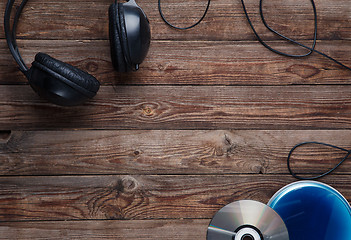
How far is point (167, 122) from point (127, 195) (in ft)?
0.84

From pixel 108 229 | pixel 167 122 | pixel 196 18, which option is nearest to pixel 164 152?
pixel 167 122

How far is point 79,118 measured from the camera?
944 millimetres

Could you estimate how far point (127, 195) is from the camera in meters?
0.96

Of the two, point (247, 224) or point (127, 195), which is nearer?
point (247, 224)

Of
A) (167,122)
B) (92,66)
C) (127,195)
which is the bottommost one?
(127,195)

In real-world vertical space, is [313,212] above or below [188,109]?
below

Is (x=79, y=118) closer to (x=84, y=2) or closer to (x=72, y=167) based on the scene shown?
(x=72, y=167)

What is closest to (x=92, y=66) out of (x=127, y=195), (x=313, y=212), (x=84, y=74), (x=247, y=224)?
(x=84, y=74)

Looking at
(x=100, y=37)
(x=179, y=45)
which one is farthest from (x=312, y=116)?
(x=100, y=37)

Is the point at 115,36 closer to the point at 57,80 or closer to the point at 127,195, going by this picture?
the point at 57,80

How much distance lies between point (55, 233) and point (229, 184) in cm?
56

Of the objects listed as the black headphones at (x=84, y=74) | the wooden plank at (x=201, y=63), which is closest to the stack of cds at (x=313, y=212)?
the wooden plank at (x=201, y=63)

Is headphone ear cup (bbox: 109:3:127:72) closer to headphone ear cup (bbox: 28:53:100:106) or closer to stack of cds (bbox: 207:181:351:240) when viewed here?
headphone ear cup (bbox: 28:53:100:106)

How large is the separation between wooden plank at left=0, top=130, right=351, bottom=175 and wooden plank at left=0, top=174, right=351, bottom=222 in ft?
0.08
